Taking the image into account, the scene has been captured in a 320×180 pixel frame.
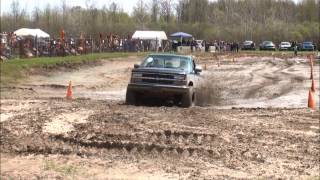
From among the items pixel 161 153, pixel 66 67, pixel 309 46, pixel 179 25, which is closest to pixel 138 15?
pixel 179 25

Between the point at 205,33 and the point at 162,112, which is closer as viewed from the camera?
the point at 162,112

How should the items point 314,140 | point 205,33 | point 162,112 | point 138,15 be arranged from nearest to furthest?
point 314,140, point 162,112, point 205,33, point 138,15

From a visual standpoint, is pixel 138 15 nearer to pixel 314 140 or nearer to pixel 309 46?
pixel 309 46

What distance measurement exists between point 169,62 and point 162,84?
1.11 m

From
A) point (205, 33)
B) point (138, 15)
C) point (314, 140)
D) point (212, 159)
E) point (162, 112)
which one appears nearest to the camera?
point (212, 159)

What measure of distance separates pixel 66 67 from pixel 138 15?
300 feet

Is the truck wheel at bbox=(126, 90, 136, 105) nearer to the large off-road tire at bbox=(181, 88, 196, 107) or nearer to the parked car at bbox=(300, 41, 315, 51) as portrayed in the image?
the large off-road tire at bbox=(181, 88, 196, 107)

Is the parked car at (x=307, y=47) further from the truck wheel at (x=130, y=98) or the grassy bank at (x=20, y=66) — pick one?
the truck wheel at (x=130, y=98)

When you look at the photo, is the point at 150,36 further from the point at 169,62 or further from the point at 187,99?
the point at 187,99

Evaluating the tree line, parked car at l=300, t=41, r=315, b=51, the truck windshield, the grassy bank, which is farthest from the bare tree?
the truck windshield

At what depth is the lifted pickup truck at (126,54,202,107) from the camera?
17.4 m

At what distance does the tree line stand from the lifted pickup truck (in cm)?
8089

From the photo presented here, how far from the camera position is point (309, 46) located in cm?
9481

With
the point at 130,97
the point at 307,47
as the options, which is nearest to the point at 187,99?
the point at 130,97
